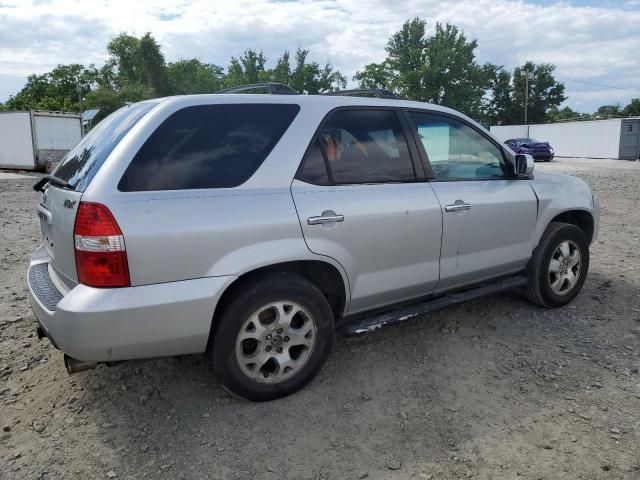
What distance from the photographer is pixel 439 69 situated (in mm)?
48250

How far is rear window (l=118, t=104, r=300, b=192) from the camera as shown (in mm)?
2598

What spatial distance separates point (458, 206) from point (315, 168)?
1.16 m

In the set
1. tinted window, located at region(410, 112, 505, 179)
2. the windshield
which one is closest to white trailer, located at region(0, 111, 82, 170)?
the windshield

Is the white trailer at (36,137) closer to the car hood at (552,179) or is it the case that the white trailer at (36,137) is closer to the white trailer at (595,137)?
the car hood at (552,179)

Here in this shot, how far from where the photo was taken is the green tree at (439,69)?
159ft

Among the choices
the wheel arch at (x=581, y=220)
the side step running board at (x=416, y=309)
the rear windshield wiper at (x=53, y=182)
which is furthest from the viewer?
the wheel arch at (x=581, y=220)

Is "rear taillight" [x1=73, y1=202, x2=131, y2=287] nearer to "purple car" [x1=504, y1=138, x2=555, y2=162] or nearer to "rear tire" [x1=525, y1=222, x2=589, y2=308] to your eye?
"rear tire" [x1=525, y1=222, x2=589, y2=308]

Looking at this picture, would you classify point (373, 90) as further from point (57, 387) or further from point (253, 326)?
point (57, 387)

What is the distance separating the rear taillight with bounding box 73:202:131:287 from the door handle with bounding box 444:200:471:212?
215 cm

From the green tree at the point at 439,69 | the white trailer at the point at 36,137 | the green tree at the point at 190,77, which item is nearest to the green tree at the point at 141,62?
the green tree at the point at 190,77

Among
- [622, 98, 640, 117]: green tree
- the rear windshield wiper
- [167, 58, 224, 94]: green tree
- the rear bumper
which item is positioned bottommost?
the rear bumper

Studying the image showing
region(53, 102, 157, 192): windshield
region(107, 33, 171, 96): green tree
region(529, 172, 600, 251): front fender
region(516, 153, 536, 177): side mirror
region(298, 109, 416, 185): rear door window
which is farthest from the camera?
region(107, 33, 171, 96): green tree

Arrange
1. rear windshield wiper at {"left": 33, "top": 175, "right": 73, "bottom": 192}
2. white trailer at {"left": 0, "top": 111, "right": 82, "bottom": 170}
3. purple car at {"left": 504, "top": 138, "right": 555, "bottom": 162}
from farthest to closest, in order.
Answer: purple car at {"left": 504, "top": 138, "right": 555, "bottom": 162}, white trailer at {"left": 0, "top": 111, "right": 82, "bottom": 170}, rear windshield wiper at {"left": 33, "top": 175, "right": 73, "bottom": 192}

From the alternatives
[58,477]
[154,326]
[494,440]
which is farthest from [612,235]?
[58,477]
